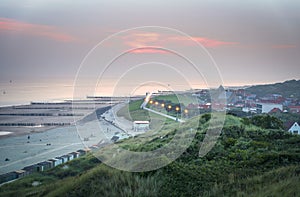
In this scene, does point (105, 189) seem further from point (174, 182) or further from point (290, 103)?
point (290, 103)

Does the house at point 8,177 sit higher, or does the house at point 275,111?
the house at point 275,111

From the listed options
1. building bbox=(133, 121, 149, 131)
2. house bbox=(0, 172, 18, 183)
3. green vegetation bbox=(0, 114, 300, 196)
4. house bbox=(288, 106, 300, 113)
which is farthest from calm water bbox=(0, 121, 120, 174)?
house bbox=(288, 106, 300, 113)

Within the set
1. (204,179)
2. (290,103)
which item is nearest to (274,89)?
(290,103)

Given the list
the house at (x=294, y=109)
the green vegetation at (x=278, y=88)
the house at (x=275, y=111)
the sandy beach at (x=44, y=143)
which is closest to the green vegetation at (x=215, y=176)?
the sandy beach at (x=44, y=143)

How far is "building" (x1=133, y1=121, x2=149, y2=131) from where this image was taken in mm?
15906

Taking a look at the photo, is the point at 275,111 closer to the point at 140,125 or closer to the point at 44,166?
the point at 140,125

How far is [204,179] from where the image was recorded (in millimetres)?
6008

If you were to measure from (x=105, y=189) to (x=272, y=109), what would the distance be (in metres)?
24.4

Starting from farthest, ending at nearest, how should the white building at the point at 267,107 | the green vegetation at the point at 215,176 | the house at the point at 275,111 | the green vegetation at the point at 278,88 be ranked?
the green vegetation at the point at 278,88, the white building at the point at 267,107, the house at the point at 275,111, the green vegetation at the point at 215,176

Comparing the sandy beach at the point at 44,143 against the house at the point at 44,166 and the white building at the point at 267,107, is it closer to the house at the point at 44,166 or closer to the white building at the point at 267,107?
the house at the point at 44,166

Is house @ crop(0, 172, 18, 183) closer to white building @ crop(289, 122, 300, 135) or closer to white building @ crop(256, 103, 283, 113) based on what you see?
white building @ crop(289, 122, 300, 135)

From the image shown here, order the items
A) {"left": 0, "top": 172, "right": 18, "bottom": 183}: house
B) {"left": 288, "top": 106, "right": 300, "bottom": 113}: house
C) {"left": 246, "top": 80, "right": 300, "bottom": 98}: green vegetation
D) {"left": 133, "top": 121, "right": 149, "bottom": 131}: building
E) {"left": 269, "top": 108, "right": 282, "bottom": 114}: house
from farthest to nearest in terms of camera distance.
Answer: {"left": 246, "top": 80, "right": 300, "bottom": 98}: green vegetation, {"left": 288, "top": 106, "right": 300, "bottom": 113}: house, {"left": 269, "top": 108, "right": 282, "bottom": 114}: house, {"left": 133, "top": 121, "right": 149, "bottom": 131}: building, {"left": 0, "top": 172, "right": 18, "bottom": 183}: house

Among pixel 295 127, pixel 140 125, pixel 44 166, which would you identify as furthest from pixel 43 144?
pixel 295 127

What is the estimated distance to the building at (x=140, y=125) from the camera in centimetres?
1591
